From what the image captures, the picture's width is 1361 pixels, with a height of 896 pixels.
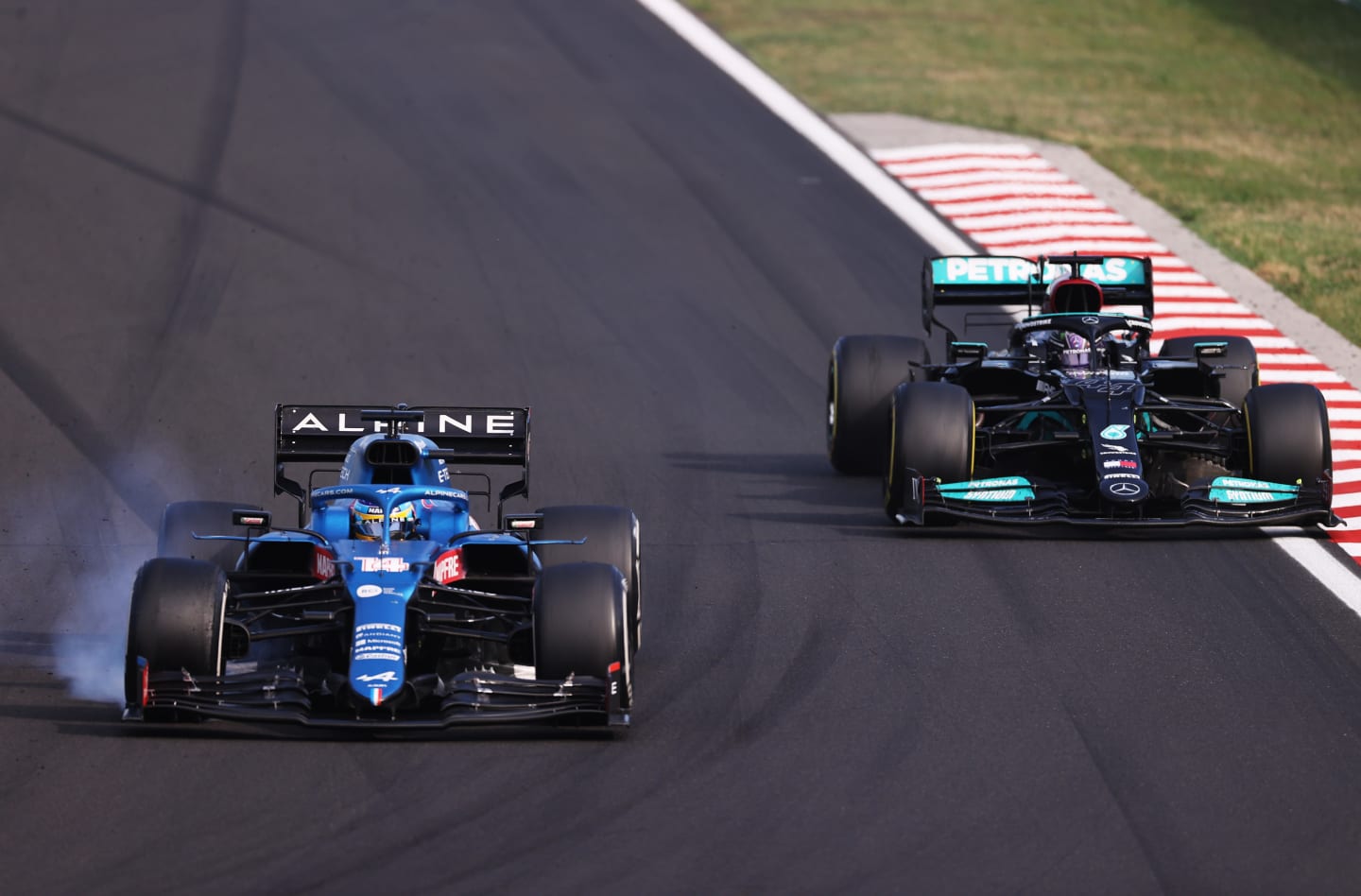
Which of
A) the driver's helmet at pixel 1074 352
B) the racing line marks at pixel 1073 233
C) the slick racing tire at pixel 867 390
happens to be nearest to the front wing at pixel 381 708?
the driver's helmet at pixel 1074 352

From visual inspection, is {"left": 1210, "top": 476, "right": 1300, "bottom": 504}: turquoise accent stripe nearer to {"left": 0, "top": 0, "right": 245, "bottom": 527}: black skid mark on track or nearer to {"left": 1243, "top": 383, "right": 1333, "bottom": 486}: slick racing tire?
{"left": 1243, "top": 383, "right": 1333, "bottom": 486}: slick racing tire

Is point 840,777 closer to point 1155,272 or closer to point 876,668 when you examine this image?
point 876,668

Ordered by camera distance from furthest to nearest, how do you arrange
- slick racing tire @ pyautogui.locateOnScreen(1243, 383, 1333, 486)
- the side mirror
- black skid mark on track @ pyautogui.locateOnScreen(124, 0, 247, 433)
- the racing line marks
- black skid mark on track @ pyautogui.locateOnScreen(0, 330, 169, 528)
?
the racing line marks
black skid mark on track @ pyautogui.locateOnScreen(124, 0, 247, 433)
black skid mark on track @ pyautogui.locateOnScreen(0, 330, 169, 528)
slick racing tire @ pyautogui.locateOnScreen(1243, 383, 1333, 486)
the side mirror

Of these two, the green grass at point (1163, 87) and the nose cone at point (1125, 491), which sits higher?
the green grass at point (1163, 87)

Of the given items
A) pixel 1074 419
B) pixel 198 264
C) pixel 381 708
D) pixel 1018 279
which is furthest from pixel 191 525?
pixel 198 264

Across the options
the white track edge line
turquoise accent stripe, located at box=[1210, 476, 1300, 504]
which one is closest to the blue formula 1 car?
turquoise accent stripe, located at box=[1210, 476, 1300, 504]

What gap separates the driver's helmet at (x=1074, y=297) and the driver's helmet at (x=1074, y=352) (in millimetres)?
576

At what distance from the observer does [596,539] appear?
13.0m

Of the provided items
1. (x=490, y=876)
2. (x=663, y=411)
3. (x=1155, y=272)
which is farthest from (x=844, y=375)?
(x=490, y=876)

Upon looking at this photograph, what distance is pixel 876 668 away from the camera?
42.8ft

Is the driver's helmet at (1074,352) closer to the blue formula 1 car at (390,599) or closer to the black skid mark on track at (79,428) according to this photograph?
the blue formula 1 car at (390,599)

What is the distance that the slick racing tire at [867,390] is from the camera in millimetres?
18562

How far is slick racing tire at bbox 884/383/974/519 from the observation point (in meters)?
16.4

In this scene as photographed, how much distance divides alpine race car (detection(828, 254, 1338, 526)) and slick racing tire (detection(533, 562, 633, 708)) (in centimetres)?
518
